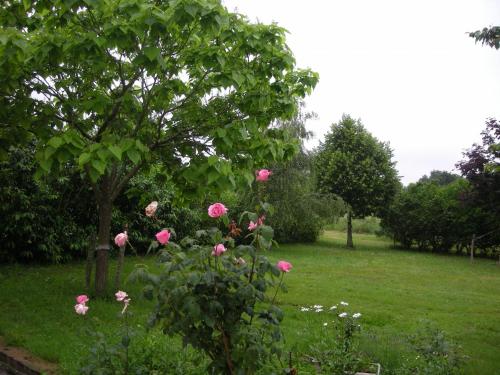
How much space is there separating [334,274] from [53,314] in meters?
8.56

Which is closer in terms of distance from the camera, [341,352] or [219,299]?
[219,299]

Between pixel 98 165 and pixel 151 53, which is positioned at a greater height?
pixel 151 53

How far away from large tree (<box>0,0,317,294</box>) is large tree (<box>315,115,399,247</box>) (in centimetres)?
1850

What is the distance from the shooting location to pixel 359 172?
81.9 feet

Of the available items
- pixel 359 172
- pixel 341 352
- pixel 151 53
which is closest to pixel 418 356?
pixel 341 352

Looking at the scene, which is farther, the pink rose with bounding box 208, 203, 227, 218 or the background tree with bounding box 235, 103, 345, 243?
the background tree with bounding box 235, 103, 345, 243

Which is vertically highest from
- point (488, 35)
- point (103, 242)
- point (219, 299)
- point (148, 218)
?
point (488, 35)

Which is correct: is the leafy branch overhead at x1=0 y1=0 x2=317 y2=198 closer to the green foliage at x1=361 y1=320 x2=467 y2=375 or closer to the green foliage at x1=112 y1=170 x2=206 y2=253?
the green foliage at x1=361 y1=320 x2=467 y2=375

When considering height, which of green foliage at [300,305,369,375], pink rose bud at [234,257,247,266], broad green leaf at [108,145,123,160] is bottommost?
green foliage at [300,305,369,375]

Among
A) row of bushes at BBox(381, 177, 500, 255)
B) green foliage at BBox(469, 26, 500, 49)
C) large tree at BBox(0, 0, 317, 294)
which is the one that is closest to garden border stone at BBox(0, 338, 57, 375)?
large tree at BBox(0, 0, 317, 294)

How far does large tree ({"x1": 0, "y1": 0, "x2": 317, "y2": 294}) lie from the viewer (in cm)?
475

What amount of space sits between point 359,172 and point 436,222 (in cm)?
549

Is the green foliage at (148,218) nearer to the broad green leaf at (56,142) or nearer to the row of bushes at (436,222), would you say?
the broad green leaf at (56,142)

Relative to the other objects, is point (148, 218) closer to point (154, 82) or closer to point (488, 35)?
point (154, 82)
